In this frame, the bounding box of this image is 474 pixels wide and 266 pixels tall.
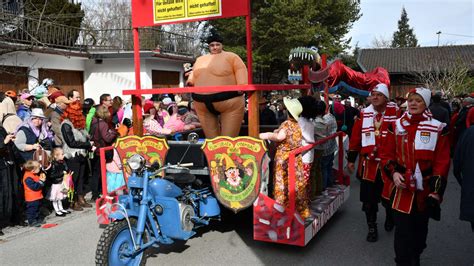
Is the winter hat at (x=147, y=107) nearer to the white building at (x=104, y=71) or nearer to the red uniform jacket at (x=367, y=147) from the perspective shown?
the red uniform jacket at (x=367, y=147)

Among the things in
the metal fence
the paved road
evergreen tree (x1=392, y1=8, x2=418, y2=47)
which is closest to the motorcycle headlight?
the paved road

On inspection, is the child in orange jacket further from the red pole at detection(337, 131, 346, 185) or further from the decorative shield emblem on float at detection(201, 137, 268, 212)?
the red pole at detection(337, 131, 346, 185)

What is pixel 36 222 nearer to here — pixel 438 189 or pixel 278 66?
pixel 438 189

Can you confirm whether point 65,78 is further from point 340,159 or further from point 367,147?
point 367,147

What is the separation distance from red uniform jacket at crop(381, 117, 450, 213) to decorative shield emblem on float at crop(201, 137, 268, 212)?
4.05 ft

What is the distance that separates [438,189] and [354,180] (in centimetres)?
568

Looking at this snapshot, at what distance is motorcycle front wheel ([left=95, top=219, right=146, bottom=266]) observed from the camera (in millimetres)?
3611

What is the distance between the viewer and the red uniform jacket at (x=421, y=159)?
11.2ft

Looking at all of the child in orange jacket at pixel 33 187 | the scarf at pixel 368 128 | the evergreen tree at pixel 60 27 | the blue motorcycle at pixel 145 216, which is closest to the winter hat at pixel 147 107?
the child in orange jacket at pixel 33 187

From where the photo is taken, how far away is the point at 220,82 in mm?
5039

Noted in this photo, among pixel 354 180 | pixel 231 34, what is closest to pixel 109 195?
pixel 354 180

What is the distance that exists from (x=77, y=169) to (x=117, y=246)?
10.5 ft

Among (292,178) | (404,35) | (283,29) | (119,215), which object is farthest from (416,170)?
(404,35)

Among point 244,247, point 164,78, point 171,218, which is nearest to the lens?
point 171,218
